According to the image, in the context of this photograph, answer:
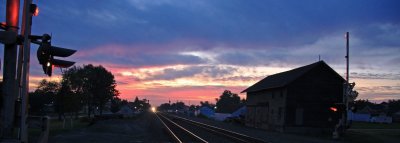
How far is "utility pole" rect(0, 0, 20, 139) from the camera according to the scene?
6.53 meters

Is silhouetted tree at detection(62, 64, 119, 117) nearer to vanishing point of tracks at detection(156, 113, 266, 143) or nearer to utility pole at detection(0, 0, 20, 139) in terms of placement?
vanishing point of tracks at detection(156, 113, 266, 143)

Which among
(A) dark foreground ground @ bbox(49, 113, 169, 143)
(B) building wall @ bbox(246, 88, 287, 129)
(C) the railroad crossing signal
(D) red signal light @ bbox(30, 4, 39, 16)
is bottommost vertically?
(A) dark foreground ground @ bbox(49, 113, 169, 143)

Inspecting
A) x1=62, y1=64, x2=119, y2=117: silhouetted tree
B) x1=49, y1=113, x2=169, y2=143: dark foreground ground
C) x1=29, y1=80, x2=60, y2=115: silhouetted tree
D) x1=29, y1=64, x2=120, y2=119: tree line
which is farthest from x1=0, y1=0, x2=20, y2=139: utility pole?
x1=62, y1=64, x2=119, y2=117: silhouetted tree

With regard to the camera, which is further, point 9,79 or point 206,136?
point 206,136

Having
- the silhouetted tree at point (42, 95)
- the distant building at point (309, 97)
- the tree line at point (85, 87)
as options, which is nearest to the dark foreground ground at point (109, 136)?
the distant building at point (309, 97)

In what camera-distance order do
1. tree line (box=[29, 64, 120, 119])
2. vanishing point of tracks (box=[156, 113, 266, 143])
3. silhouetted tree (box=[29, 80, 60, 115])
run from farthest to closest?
1. tree line (box=[29, 64, 120, 119])
2. silhouetted tree (box=[29, 80, 60, 115])
3. vanishing point of tracks (box=[156, 113, 266, 143])

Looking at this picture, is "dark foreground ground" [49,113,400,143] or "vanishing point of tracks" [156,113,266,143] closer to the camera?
"dark foreground ground" [49,113,400,143]

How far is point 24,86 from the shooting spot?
664 cm

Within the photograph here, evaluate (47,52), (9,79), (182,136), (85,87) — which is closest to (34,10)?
(47,52)

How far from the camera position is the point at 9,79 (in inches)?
259

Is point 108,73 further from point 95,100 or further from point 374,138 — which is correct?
point 374,138

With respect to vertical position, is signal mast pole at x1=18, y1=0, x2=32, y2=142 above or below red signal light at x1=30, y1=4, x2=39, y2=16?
below

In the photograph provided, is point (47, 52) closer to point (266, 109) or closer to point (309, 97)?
point (309, 97)

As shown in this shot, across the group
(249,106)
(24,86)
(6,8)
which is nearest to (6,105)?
(24,86)
